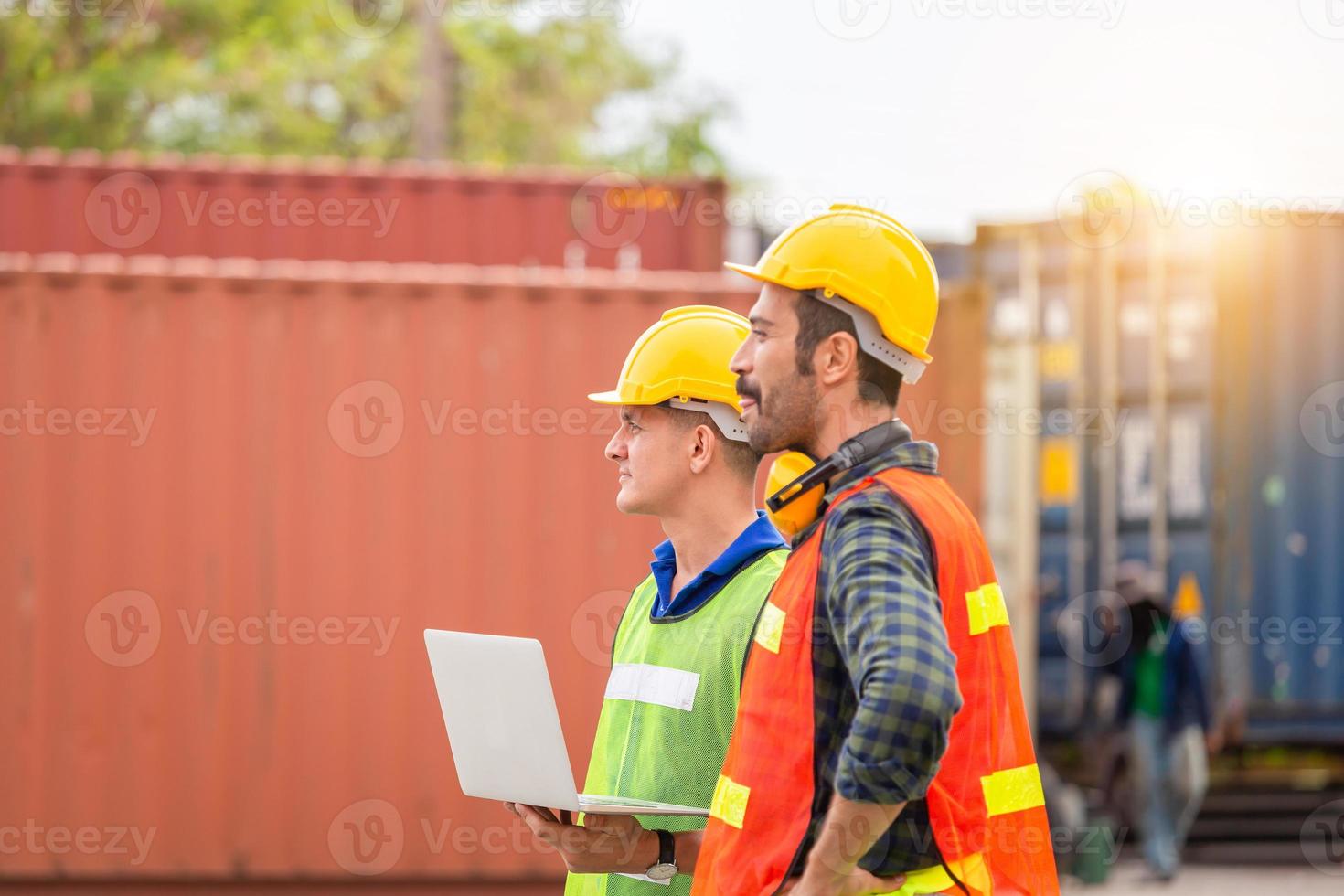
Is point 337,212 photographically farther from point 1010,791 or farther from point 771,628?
point 1010,791

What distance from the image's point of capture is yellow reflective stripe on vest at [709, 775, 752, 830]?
68.2 inches

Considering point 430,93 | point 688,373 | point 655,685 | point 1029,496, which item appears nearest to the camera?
point 655,685

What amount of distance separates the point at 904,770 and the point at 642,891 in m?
1.04

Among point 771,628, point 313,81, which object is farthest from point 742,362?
point 313,81

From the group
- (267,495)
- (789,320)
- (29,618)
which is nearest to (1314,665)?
(267,495)

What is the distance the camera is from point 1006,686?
1.75 metres

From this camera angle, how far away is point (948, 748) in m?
1.68

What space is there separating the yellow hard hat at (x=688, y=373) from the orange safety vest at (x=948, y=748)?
0.77 metres

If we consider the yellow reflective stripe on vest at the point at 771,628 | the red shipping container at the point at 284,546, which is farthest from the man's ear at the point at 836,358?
the red shipping container at the point at 284,546

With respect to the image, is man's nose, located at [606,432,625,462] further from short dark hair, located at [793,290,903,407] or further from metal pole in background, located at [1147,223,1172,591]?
metal pole in background, located at [1147,223,1172,591]

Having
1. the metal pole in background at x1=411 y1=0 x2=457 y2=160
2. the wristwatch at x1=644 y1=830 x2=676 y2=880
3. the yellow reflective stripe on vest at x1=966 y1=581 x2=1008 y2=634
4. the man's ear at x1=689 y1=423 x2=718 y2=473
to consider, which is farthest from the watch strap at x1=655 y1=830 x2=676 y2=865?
the metal pole in background at x1=411 y1=0 x2=457 y2=160

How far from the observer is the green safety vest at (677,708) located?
7.61 feet

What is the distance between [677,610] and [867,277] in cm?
86

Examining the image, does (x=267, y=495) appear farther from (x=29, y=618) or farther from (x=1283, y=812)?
(x=1283, y=812)
